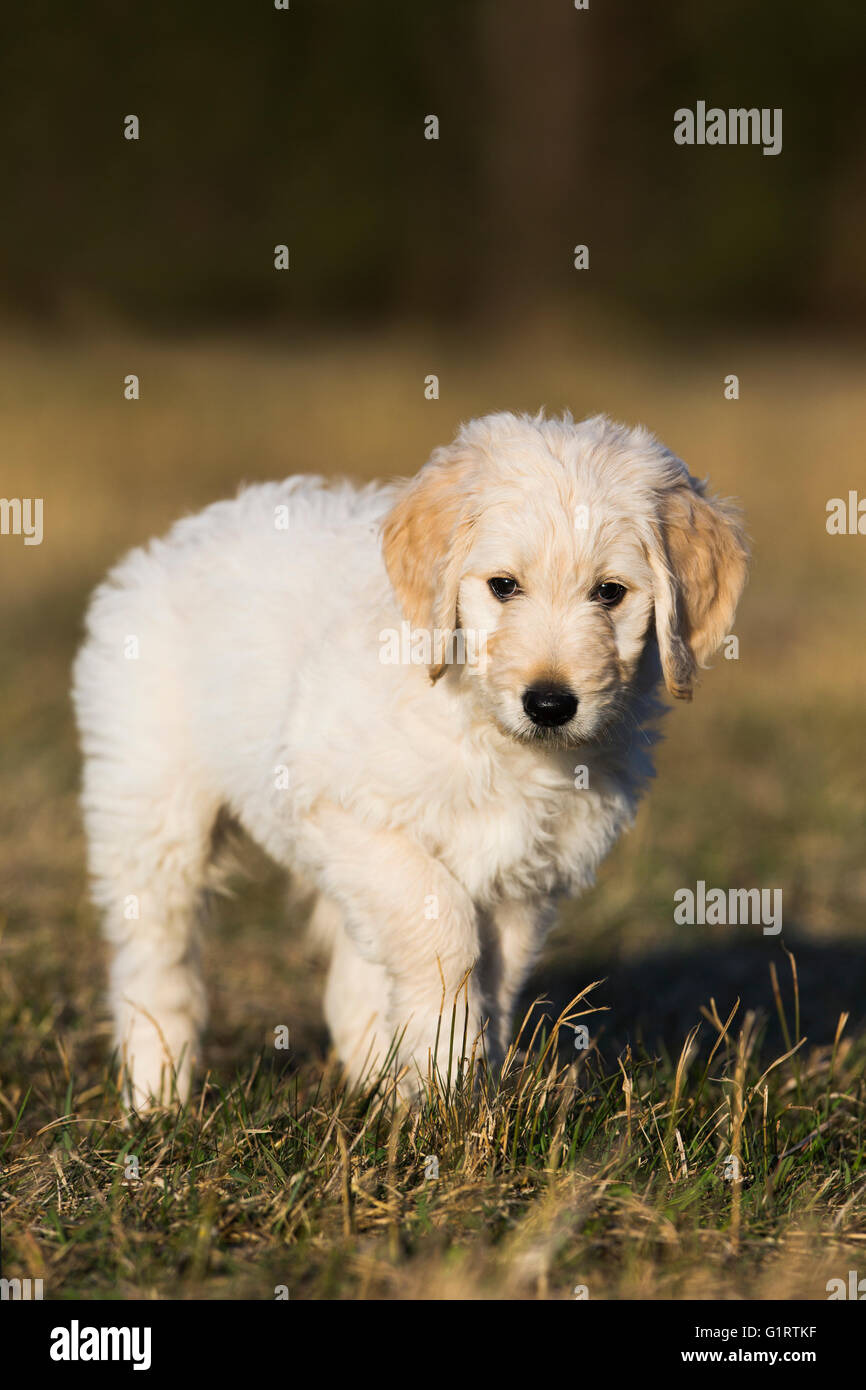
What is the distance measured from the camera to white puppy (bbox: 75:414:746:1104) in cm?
367

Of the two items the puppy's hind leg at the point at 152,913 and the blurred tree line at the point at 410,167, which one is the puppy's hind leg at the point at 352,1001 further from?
the blurred tree line at the point at 410,167

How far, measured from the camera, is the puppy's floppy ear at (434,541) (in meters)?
3.78

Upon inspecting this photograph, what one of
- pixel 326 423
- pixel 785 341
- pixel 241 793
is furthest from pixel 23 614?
pixel 785 341

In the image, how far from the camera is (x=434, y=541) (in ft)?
12.5

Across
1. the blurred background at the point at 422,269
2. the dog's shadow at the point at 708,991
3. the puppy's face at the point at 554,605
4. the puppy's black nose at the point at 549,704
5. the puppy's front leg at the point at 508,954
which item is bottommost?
the dog's shadow at the point at 708,991

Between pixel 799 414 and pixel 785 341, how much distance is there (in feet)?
26.8

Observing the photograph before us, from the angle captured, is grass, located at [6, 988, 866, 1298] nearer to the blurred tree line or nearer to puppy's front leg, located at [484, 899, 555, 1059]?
puppy's front leg, located at [484, 899, 555, 1059]

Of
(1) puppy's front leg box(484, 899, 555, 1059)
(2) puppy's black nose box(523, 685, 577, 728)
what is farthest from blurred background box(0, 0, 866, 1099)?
(2) puppy's black nose box(523, 685, 577, 728)

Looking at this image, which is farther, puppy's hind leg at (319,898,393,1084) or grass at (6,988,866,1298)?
puppy's hind leg at (319,898,393,1084)

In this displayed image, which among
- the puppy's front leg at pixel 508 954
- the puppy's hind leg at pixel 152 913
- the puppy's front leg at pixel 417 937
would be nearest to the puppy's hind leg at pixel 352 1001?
the puppy's hind leg at pixel 152 913

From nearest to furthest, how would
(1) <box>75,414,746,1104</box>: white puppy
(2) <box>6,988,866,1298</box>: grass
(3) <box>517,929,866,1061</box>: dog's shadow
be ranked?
Answer: (2) <box>6,988,866,1298</box>: grass, (1) <box>75,414,746,1104</box>: white puppy, (3) <box>517,929,866,1061</box>: dog's shadow

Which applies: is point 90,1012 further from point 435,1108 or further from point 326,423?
point 326,423

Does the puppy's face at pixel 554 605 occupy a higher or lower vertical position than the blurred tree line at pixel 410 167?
lower

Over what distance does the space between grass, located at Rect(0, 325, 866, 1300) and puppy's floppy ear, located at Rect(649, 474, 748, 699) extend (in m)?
1.01
